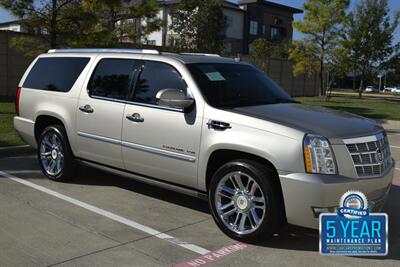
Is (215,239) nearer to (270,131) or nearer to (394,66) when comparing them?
(270,131)

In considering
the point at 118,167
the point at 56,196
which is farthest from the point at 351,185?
the point at 56,196

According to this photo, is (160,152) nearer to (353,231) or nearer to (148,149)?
(148,149)

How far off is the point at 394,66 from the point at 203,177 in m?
35.2

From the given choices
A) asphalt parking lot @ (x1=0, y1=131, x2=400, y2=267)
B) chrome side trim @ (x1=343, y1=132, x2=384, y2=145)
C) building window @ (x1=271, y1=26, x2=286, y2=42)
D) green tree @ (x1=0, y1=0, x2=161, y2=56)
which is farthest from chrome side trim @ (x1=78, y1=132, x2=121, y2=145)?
building window @ (x1=271, y1=26, x2=286, y2=42)

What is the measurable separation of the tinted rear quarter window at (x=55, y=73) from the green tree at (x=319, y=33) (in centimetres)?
2374

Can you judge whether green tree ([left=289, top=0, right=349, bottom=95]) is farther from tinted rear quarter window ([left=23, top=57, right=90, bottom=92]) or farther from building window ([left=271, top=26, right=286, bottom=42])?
building window ([left=271, top=26, right=286, bottom=42])

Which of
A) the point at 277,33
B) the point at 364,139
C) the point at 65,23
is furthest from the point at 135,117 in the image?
the point at 277,33

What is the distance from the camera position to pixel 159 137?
530 centimetres

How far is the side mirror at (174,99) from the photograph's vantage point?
5.00 meters

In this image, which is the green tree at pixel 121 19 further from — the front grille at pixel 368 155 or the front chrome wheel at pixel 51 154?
the front grille at pixel 368 155

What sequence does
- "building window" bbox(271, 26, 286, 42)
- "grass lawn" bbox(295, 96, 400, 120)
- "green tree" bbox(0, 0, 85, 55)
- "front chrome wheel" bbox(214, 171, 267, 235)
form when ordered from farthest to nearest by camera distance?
"building window" bbox(271, 26, 286, 42) → "grass lawn" bbox(295, 96, 400, 120) → "green tree" bbox(0, 0, 85, 55) → "front chrome wheel" bbox(214, 171, 267, 235)

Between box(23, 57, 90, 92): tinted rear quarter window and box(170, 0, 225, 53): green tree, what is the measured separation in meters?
18.0

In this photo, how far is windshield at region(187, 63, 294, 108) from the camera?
17.1ft

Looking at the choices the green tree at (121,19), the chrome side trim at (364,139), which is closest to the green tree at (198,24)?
the green tree at (121,19)
